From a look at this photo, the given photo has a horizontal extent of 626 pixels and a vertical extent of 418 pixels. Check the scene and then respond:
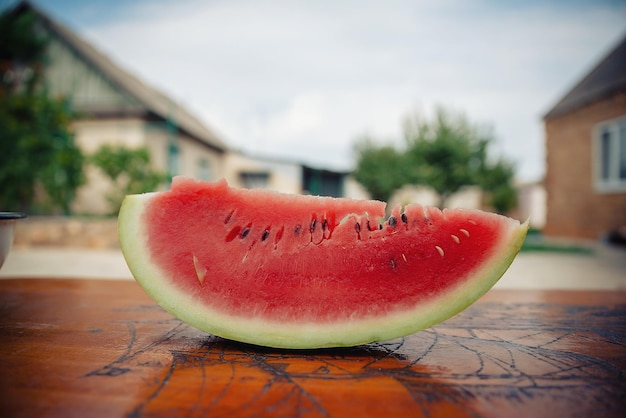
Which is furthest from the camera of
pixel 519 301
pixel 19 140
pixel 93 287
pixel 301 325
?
pixel 19 140

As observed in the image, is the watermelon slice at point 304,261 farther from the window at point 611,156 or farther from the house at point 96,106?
the house at point 96,106

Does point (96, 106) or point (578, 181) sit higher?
point (96, 106)

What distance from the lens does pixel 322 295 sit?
872 mm

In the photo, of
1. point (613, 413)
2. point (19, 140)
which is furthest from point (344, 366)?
point (19, 140)

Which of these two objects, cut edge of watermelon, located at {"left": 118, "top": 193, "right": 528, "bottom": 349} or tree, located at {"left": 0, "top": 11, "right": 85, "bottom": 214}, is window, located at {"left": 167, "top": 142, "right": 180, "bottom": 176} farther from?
cut edge of watermelon, located at {"left": 118, "top": 193, "right": 528, "bottom": 349}

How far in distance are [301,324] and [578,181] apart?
42.0 ft

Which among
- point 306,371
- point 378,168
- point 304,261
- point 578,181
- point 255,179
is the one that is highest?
point 378,168

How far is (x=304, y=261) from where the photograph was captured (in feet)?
2.96

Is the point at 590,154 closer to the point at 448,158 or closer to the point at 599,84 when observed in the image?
the point at 599,84

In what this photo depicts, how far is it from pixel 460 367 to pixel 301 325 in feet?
0.96

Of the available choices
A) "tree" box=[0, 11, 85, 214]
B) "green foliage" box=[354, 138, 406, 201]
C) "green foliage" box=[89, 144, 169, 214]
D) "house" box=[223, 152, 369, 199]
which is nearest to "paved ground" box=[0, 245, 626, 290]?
"green foliage" box=[89, 144, 169, 214]

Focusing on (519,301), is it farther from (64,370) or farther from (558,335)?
(64,370)

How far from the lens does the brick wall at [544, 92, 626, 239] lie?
1022 cm

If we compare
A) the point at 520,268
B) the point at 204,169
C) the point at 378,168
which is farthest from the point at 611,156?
the point at 378,168
